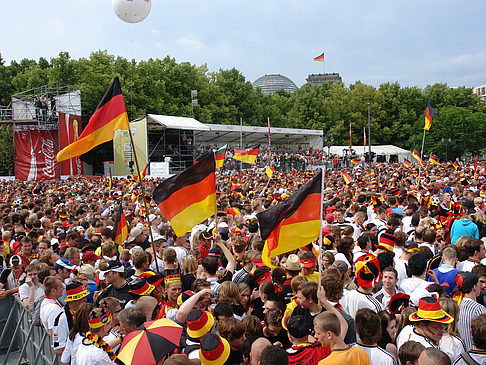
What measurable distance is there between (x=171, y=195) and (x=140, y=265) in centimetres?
111

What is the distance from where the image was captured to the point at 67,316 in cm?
435

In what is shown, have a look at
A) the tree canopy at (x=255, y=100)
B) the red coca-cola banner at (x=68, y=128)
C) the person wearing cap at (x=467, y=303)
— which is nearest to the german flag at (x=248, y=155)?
the person wearing cap at (x=467, y=303)

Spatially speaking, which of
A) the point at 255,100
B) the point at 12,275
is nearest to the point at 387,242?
the point at 12,275

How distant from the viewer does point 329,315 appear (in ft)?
10.3

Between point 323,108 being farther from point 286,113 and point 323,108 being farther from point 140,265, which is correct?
point 140,265

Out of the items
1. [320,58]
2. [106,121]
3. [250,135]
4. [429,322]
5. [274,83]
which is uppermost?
[274,83]

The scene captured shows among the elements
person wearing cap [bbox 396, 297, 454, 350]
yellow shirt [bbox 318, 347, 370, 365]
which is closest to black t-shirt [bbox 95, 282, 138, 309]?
yellow shirt [bbox 318, 347, 370, 365]

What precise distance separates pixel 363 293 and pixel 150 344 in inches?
94.3

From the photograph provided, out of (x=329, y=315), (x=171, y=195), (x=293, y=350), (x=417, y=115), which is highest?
(x=417, y=115)

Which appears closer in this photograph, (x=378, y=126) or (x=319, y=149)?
(x=319, y=149)

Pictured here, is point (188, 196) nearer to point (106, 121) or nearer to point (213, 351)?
point (106, 121)

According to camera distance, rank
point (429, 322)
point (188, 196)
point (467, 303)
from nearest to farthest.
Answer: point (429, 322) → point (467, 303) → point (188, 196)

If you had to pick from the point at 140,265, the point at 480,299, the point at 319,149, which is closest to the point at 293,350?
the point at 480,299

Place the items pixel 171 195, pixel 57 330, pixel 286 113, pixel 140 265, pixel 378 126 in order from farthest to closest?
pixel 286 113, pixel 378 126, pixel 171 195, pixel 140 265, pixel 57 330
